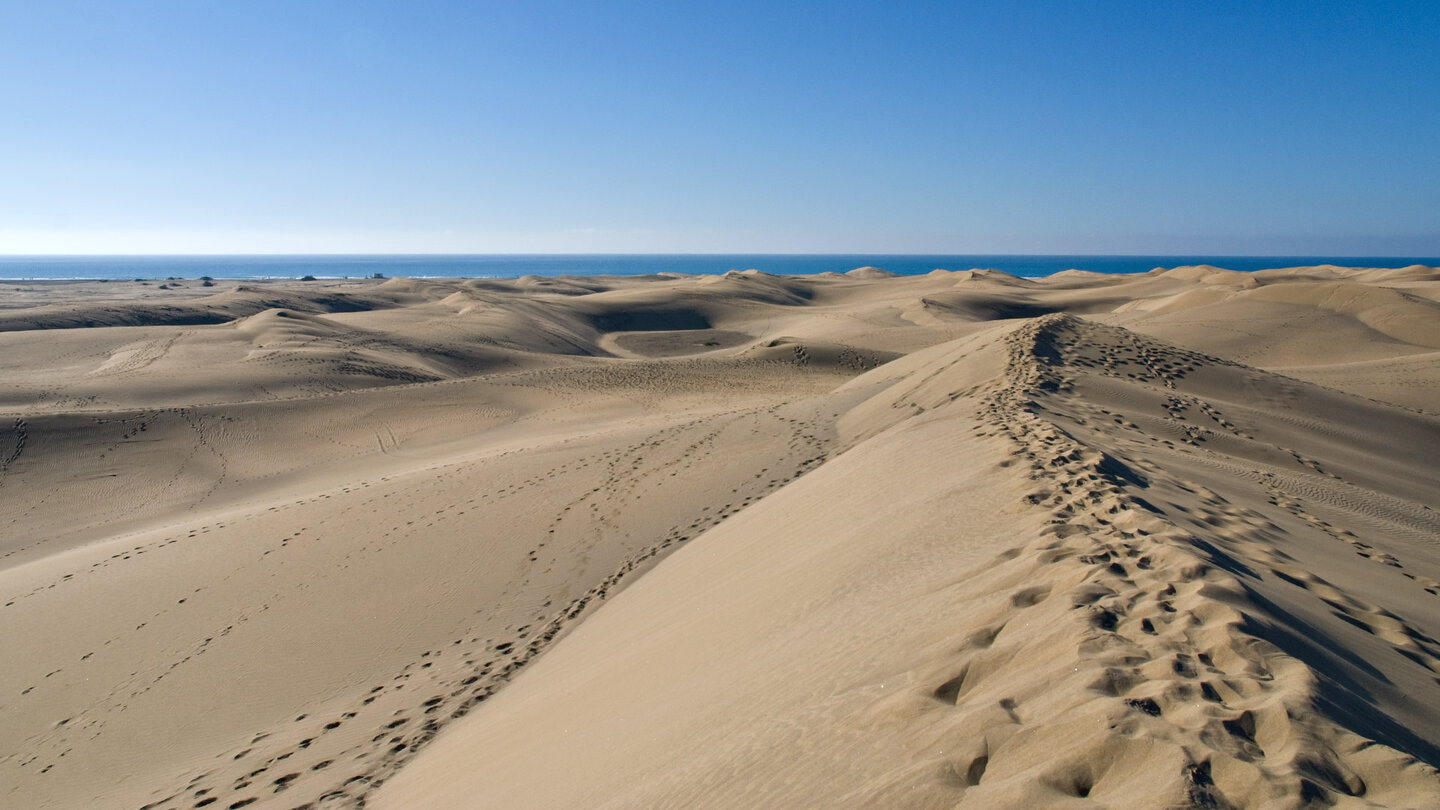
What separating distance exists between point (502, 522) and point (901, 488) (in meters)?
5.79

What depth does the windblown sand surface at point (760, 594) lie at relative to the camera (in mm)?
2832

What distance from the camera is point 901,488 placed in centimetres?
684

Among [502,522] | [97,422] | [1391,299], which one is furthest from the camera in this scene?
[1391,299]

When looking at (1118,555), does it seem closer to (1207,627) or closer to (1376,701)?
(1207,627)

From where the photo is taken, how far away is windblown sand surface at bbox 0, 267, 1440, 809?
2.83 m

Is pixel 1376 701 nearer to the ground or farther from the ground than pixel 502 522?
farther from the ground

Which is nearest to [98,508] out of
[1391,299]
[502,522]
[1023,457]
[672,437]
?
[502,522]

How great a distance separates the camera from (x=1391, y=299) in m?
25.2

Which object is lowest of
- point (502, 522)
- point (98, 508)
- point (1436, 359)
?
point (98, 508)

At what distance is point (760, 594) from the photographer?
18.1 feet

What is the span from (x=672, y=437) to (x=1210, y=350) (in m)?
15.9

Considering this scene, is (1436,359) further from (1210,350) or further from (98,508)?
(98,508)

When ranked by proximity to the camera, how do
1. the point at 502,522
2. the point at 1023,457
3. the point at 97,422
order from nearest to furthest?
the point at 1023,457
the point at 502,522
the point at 97,422

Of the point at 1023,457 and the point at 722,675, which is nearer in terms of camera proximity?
the point at 722,675
